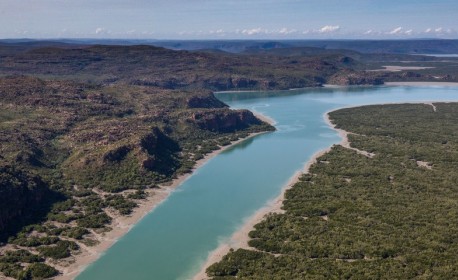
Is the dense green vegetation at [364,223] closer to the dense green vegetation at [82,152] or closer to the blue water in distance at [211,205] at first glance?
the blue water in distance at [211,205]

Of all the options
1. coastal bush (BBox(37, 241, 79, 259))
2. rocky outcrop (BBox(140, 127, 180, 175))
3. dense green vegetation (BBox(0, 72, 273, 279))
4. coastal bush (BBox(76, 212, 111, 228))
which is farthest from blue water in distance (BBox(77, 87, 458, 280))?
rocky outcrop (BBox(140, 127, 180, 175))

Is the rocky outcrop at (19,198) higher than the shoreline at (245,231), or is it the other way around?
the rocky outcrop at (19,198)

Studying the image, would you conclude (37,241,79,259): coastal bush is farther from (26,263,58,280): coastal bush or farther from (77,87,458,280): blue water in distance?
(77,87,458,280): blue water in distance

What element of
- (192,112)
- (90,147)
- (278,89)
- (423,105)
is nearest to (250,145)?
(192,112)

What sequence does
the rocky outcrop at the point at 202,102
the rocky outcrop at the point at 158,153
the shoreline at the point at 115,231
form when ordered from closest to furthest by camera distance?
1. the shoreline at the point at 115,231
2. the rocky outcrop at the point at 158,153
3. the rocky outcrop at the point at 202,102

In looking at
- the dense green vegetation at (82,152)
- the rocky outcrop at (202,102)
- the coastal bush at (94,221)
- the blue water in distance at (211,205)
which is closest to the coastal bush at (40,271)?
the dense green vegetation at (82,152)

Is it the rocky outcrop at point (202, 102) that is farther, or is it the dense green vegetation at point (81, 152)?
the rocky outcrop at point (202, 102)

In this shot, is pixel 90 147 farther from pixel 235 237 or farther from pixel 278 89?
pixel 278 89
